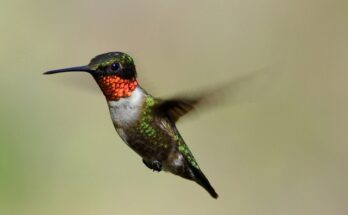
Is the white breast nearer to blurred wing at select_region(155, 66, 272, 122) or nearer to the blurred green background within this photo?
blurred wing at select_region(155, 66, 272, 122)

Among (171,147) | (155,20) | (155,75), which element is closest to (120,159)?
(155,75)

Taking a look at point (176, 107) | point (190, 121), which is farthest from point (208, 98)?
point (190, 121)

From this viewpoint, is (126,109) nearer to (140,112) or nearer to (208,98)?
(140,112)

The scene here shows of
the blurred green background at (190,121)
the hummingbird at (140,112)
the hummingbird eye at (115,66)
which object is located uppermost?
the hummingbird eye at (115,66)

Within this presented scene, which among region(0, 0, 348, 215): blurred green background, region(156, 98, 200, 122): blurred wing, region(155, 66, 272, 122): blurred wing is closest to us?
region(155, 66, 272, 122): blurred wing

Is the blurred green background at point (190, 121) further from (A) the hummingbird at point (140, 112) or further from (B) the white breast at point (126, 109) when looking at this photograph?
(B) the white breast at point (126, 109)

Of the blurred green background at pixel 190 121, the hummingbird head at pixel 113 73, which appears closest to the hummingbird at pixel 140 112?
the hummingbird head at pixel 113 73

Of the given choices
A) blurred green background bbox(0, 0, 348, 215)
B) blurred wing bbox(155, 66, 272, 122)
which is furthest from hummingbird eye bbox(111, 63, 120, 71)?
blurred green background bbox(0, 0, 348, 215)
